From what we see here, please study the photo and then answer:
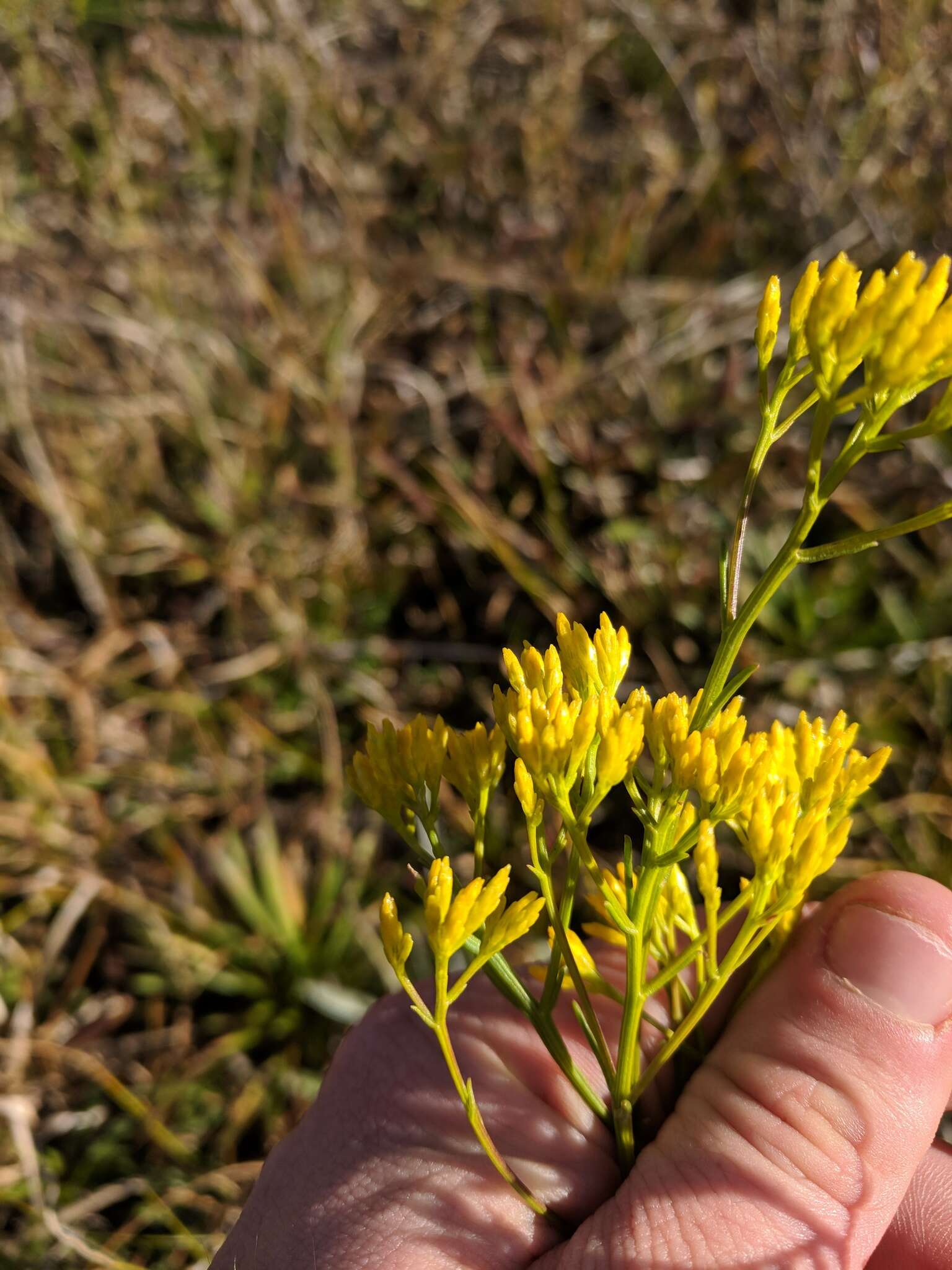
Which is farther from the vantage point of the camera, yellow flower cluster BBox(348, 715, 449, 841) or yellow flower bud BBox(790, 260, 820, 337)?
yellow flower cluster BBox(348, 715, 449, 841)

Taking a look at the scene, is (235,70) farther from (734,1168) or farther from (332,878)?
(734,1168)

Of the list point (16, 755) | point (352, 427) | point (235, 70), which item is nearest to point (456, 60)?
point (235, 70)

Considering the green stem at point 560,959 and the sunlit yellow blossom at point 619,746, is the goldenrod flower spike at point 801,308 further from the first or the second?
the green stem at point 560,959

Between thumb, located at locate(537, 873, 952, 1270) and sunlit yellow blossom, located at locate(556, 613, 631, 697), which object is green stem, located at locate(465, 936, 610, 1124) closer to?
thumb, located at locate(537, 873, 952, 1270)

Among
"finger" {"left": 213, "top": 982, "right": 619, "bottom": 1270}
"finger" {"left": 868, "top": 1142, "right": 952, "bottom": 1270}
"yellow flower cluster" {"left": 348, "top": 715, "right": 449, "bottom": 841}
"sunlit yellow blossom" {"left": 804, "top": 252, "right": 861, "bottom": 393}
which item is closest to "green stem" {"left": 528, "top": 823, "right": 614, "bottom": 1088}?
"yellow flower cluster" {"left": 348, "top": 715, "right": 449, "bottom": 841}

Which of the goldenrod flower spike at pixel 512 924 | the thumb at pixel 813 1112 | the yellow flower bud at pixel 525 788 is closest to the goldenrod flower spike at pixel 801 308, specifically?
the yellow flower bud at pixel 525 788

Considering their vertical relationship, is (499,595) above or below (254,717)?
above

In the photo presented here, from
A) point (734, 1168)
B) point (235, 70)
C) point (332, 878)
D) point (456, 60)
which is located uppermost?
point (456, 60)
